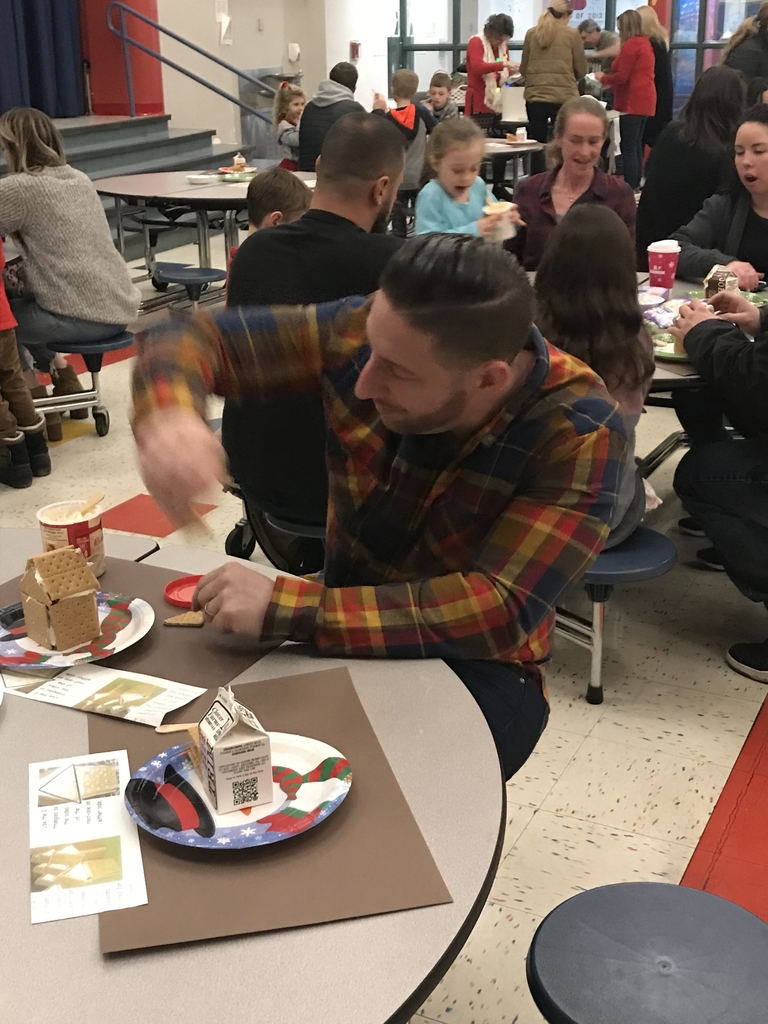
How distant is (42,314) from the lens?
4.44 m

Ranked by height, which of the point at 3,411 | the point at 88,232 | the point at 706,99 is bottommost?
the point at 3,411

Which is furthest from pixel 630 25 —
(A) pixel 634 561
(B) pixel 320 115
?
(A) pixel 634 561

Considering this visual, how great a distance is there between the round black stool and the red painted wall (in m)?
10.5

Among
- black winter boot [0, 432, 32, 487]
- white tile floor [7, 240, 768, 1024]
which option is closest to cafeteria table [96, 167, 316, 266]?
black winter boot [0, 432, 32, 487]

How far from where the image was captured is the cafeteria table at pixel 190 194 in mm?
5945

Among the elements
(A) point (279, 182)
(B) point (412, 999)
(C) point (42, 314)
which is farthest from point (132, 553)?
(C) point (42, 314)

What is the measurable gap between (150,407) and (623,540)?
161cm

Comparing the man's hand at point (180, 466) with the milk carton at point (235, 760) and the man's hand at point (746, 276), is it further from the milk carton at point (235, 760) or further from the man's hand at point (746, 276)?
the man's hand at point (746, 276)

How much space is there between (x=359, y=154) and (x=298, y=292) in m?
0.41

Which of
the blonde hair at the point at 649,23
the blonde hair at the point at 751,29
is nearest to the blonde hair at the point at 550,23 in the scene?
the blonde hair at the point at 649,23

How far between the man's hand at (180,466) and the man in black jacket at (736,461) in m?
1.80

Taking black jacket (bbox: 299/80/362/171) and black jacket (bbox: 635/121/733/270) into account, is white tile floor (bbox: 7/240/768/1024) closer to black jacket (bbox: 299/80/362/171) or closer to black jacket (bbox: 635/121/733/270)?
black jacket (bbox: 635/121/733/270)

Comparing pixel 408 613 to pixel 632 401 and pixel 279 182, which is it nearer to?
pixel 632 401

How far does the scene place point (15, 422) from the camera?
420 cm
